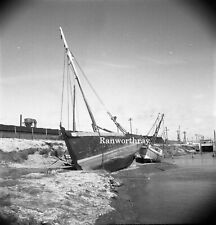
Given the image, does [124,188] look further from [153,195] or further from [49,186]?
[49,186]

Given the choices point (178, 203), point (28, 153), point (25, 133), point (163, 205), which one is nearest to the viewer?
point (163, 205)

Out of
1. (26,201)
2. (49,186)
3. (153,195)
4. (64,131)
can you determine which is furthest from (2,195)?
(64,131)

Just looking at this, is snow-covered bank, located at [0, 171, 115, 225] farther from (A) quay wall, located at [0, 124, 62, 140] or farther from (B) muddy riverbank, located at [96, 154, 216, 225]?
(A) quay wall, located at [0, 124, 62, 140]

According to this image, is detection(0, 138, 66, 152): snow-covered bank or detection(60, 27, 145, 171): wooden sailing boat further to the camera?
detection(0, 138, 66, 152): snow-covered bank

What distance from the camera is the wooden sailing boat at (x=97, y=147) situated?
3438 centimetres

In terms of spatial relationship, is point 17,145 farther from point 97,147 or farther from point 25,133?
point 97,147

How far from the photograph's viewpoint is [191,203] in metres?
18.6

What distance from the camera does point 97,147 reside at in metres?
36.1

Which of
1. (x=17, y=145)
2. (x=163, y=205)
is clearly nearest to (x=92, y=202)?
(x=163, y=205)

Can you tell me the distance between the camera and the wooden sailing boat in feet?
113

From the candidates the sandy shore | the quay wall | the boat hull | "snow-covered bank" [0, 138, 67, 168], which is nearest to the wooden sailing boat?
the boat hull

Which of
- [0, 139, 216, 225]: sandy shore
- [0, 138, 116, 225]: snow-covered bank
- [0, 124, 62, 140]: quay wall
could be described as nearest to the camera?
[0, 138, 116, 225]: snow-covered bank

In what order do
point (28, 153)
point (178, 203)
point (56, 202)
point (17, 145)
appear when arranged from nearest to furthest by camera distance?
point (56, 202), point (178, 203), point (28, 153), point (17, 145)

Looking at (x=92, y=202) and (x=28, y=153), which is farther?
(x=28, y=153)
